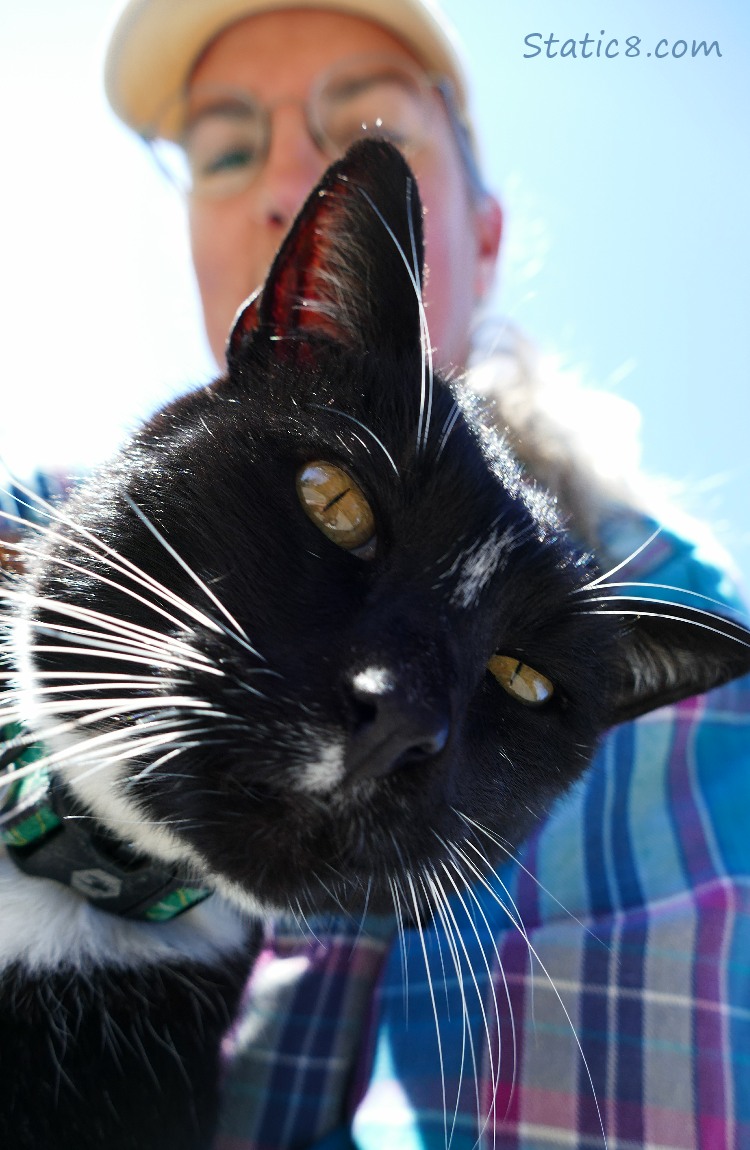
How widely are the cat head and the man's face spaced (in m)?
0.52

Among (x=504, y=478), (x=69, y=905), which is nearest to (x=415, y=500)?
(x=504, y=478)

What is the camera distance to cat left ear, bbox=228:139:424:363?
894mm

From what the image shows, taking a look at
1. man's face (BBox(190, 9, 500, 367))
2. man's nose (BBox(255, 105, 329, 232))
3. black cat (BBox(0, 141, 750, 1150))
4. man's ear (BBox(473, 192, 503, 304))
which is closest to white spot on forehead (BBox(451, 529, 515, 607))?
black cat (BBox(0, 141, 750, 1150))

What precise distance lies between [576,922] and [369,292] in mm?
867

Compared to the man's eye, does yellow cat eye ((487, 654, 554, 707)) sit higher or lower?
lower

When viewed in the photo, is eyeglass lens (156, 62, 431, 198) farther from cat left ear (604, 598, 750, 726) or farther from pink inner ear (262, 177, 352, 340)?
cat left ear (604, 598, 750, 726)

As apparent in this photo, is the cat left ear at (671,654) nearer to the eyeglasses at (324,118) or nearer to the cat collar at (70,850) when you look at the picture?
the cat collar at (70,850)

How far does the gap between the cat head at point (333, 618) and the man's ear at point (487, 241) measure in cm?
87

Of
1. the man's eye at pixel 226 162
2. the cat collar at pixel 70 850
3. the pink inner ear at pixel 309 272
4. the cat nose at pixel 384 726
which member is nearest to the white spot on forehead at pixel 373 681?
the cat nose at pixel 384 726

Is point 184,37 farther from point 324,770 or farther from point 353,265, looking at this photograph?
point 324,770

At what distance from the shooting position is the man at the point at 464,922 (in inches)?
39.0

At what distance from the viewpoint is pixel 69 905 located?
0.92m

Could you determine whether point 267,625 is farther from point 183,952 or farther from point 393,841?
point 183,952

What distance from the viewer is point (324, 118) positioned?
4.87 ft
